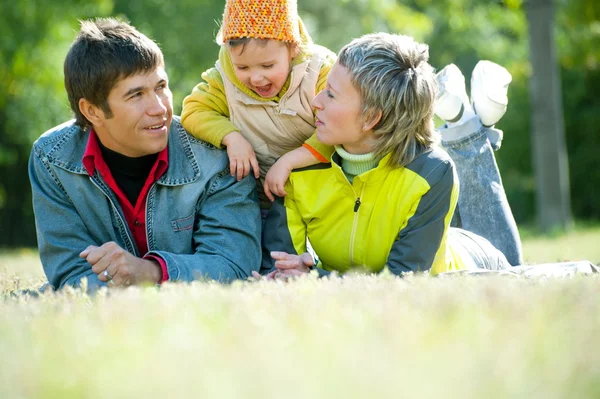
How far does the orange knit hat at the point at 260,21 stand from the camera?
4395 mm

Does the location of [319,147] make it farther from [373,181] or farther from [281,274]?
[281,274]

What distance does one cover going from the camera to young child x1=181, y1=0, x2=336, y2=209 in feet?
14.4

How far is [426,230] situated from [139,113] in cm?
174

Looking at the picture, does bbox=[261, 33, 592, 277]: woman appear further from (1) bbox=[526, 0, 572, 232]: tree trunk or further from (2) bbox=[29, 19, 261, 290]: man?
(1) bbox=[526, 0, 572, 232]: tree trunk

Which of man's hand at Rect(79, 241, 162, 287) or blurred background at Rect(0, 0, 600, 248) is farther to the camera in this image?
blurred background at Rect(0, 0, 600, 248)

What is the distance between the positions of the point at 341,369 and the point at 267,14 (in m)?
2.86

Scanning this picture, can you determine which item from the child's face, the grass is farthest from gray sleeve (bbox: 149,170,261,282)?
the grass

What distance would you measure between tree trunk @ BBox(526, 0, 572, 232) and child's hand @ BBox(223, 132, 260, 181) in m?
9.99

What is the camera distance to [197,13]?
746 inches

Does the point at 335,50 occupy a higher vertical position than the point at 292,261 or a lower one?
higher

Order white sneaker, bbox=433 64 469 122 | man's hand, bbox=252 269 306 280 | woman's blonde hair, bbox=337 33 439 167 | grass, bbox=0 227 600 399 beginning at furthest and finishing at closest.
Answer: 1. white sneaker, bbox=433 64 469 122
2. woman's blonde hair, bbox=337 33 439 167
3. man's hand, bbox=252 269 306 280
4. grass, bbox=0 227 600 399

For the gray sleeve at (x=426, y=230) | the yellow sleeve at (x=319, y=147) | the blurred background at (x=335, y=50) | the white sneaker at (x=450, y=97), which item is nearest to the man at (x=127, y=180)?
the yellow sleeve at (x=319, y=147)

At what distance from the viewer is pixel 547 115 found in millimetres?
13406

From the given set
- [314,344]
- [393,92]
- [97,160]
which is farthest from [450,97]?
[314,344]
